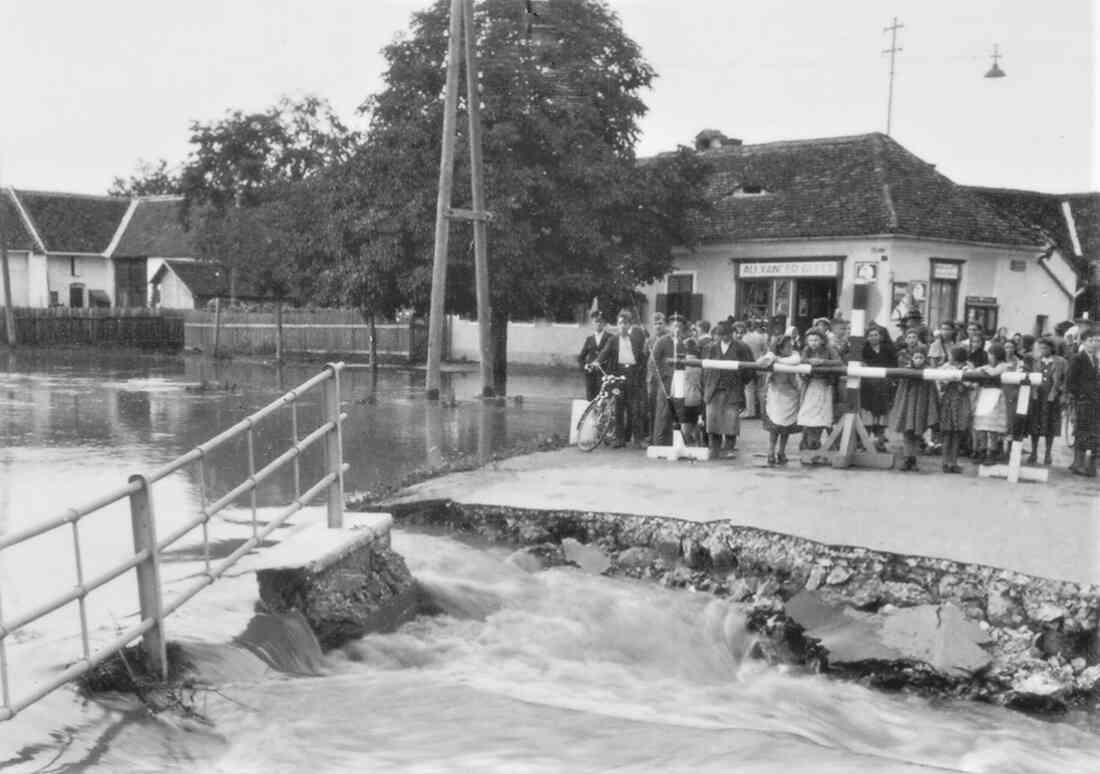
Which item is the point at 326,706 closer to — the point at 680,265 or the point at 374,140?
the point at 374,140

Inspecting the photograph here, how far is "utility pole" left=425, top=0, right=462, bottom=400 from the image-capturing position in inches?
754

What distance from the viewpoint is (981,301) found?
28859 mm

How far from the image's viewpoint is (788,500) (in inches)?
384

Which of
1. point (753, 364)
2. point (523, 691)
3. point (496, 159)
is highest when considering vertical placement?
point (496, 159)

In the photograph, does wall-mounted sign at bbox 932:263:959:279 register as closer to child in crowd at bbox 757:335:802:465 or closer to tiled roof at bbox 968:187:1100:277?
tiled roof at bbox 968:187:1100:277

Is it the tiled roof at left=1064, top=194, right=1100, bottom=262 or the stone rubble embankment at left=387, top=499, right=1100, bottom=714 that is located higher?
the tiled roof at left=1064, top=194, right=1100, bottom=262

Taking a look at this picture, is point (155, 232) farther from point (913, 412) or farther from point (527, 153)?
point (913, 412)

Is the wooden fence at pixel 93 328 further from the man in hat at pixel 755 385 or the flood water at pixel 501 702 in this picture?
the flood water at pixel 501 702

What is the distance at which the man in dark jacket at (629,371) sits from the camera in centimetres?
1353

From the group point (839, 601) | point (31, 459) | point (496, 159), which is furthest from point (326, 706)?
point (496, 159)

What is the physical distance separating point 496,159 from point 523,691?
19341mm

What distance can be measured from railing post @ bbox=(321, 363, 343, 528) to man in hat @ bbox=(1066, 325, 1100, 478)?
807cm

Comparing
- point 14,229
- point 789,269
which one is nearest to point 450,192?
point 789,269

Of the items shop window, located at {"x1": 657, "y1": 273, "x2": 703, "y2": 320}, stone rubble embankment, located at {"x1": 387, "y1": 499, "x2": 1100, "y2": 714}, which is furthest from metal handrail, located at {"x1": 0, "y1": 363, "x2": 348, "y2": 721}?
shop window, located at {"x1": 657, "y1": 273, "x2": 703, "y2": 320}
